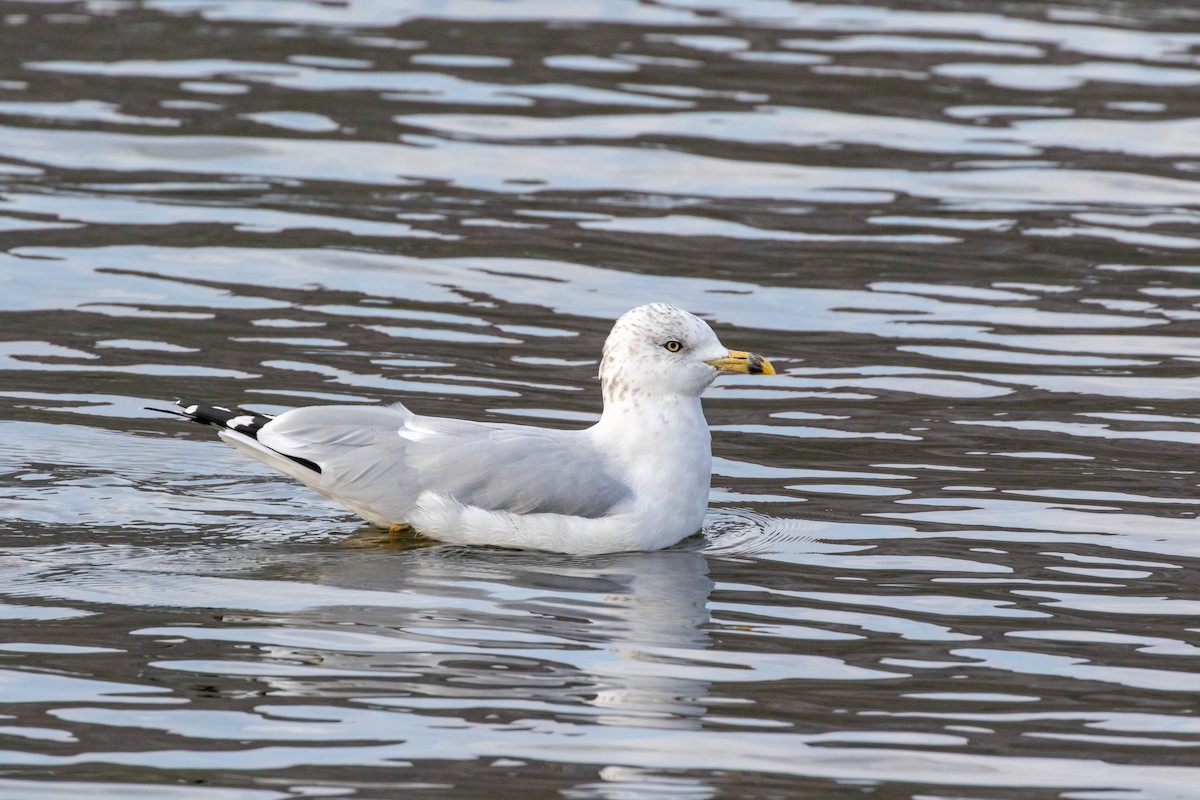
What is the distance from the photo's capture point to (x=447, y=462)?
26.9ft

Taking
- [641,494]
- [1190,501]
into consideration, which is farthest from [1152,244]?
[641,494]

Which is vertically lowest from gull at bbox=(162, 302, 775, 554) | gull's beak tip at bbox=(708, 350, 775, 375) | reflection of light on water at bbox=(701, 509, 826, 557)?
reflection of light on water at bbox=(701, 509, 826, 557)

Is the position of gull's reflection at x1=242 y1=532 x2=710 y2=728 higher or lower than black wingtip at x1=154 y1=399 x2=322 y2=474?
lower

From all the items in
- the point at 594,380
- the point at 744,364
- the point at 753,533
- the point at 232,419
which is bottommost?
the point at 753,533

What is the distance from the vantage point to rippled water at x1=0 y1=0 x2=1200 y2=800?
6086 millimetres

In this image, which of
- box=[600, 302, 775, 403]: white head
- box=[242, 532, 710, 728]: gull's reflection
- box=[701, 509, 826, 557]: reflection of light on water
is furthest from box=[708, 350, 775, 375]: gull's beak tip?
box=[242, 532, 710, 728]: gull's reflection

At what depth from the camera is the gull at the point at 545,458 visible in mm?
8117

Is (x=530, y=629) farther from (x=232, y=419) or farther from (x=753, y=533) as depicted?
(x=232, y=419)

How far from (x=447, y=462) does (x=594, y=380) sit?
2.76 metres

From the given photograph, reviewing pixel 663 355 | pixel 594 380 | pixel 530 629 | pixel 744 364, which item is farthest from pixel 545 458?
pixel 594 380

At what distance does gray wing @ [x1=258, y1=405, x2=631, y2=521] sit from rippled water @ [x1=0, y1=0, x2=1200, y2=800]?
0.84 ft

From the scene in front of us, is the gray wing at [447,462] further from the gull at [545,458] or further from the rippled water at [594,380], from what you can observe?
the rippled water at [594,380]

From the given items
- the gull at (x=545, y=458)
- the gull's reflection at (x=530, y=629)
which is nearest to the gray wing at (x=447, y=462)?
the gull at (x=545, y=458)

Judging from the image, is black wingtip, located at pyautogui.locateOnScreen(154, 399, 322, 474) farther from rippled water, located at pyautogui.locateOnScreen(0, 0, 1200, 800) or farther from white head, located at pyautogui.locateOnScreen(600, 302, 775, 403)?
white head, located at pyautogui.locateOnScreen(600, 302, 775, 403)
